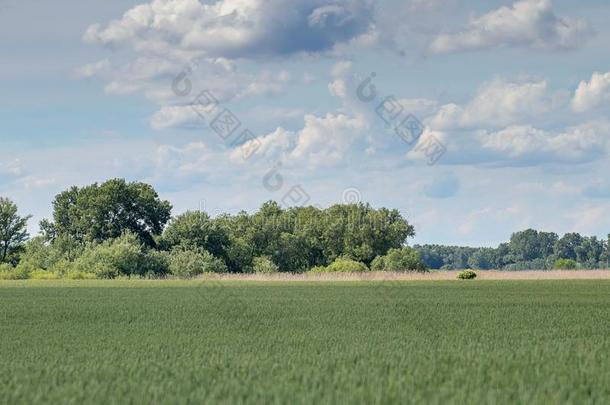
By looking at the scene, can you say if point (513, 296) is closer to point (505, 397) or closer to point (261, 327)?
point (261, 327)

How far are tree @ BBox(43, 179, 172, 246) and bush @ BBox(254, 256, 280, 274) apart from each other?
38.4ft

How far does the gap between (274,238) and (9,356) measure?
9408 cm

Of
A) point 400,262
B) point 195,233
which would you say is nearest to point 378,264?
point 400,262

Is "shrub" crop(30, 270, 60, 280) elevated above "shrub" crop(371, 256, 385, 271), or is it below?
below

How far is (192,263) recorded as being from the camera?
94.2 m

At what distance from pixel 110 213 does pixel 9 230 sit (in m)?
11.3

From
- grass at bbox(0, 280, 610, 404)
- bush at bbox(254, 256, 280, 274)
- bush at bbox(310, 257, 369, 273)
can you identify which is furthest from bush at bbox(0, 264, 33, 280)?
grass at bbox(0, 280, 610, 404)

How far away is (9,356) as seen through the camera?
22.5 meters

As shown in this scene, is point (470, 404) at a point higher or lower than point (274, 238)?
lower

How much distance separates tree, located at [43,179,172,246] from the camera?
340ft

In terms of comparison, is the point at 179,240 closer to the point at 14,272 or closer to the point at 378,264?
the point at 14,272

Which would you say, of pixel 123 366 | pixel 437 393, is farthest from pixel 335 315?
pixel 437 393

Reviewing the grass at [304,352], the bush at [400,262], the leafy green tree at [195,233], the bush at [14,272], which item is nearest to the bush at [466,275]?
the bush at [400,262]

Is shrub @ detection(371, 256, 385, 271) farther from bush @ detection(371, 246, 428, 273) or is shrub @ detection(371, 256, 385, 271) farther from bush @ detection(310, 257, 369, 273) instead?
bush @ detection(310, 257, 369, 273)
